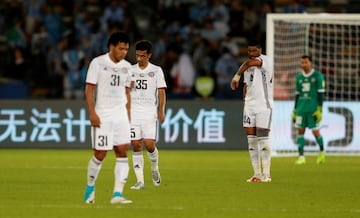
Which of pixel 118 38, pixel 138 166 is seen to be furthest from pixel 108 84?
pixel 138 166

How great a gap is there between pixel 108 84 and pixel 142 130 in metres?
2.98

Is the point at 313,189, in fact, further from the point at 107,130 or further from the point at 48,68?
the point at 48,68

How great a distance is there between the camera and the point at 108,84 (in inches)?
501

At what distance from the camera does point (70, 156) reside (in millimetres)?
23344

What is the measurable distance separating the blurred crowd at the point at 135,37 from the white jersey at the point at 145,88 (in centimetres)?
1172

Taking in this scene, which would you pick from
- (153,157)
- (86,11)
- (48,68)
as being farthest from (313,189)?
(86,11)

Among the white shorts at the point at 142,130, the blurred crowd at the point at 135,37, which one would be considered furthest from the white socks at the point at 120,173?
the blurred crowd at the point at 135,37

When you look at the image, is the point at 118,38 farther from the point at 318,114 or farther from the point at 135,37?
the point at 135,37

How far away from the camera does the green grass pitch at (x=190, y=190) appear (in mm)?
12188

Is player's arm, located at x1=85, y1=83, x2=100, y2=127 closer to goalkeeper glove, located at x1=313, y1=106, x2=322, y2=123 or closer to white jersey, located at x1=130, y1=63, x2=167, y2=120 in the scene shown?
white jersey, located at x1=130, y1=63, x2=167, y2=120

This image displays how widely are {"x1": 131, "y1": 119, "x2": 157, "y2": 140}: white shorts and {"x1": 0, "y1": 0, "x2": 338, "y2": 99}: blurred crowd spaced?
1180 centimetres

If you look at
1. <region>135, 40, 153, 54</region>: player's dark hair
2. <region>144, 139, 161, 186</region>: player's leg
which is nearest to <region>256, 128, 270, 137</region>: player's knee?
<region>144, 139, 161, 186</region>: player's leg

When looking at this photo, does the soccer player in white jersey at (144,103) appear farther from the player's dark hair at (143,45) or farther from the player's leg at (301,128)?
the player's leg at (301,128)

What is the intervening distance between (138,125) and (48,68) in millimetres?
13949
